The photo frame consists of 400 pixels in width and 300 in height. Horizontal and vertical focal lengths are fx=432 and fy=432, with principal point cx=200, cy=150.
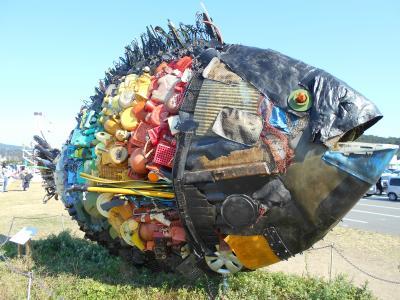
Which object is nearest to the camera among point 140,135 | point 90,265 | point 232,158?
point 232,158

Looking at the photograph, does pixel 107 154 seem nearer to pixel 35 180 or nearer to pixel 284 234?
pixel 284 234

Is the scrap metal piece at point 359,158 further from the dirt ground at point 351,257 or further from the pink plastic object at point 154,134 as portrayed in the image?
the dirt ground at point 351,257

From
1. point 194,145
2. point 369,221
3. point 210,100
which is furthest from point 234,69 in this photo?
point 369,221

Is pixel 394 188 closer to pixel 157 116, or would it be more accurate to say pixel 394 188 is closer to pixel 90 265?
pixel 90 265

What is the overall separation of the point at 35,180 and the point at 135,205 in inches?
1605

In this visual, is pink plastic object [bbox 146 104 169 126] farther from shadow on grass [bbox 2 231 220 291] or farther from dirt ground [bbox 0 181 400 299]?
dirt ground [bbox 0 181 400 299]

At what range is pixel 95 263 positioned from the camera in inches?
294

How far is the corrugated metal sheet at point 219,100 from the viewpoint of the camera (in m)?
4.06

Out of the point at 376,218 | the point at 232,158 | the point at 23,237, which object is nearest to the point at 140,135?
the point at 232,158

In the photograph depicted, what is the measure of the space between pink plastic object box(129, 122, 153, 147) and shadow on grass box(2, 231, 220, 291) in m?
2.32

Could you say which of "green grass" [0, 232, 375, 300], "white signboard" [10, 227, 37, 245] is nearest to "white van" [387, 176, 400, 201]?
"green grass" [0, 232, 375, 300]

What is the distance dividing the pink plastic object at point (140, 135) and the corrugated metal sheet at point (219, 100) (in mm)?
702

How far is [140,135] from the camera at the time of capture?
4656 mm

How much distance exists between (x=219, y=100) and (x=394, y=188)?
23212 mm
